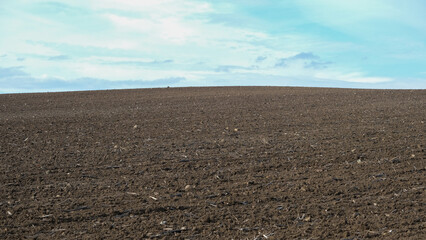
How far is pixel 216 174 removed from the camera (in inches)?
289

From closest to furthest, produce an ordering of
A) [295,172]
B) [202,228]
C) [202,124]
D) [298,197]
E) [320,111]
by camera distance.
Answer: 1. [202,228]
2. [298,197]
3. [295,172]
4. [202,124]
5. [320,111]

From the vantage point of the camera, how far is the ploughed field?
5344 mm

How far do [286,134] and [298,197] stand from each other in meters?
4.09

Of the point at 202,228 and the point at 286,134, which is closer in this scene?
the point at 202,228

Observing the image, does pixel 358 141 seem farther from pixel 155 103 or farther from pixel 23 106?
pixel 23 106

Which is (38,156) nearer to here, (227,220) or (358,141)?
(227,220)

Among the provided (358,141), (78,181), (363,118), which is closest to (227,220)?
(78,181)

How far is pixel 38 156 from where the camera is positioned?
8.88 m

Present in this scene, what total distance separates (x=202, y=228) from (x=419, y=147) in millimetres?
5451

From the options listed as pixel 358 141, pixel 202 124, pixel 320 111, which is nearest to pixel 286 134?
pixel 358 141

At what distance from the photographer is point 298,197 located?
20.4 ft

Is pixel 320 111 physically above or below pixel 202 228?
above

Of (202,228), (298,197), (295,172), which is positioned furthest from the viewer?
(295,172)

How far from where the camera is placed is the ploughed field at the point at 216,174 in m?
5.34
